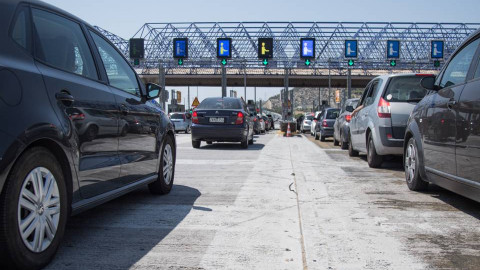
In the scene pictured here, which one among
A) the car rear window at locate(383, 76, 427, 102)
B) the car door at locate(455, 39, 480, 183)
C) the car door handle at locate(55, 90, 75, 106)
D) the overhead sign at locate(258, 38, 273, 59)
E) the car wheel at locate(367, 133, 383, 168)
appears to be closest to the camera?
the car door handle at locate(55, 90, 75, 106)

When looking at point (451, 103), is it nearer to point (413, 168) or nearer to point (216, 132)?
point (413, 168)

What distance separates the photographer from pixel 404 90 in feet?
28.3

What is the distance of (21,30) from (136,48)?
112 ft

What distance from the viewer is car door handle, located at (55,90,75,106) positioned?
3268mm

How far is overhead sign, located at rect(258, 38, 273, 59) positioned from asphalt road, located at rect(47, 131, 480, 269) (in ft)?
92.5

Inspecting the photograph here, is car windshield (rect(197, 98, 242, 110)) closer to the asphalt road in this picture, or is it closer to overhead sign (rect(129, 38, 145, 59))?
the asphalt road

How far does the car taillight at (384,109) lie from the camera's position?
8.35m

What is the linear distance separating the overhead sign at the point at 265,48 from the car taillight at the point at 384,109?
86.8ft

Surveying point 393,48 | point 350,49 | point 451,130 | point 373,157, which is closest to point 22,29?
point 451,130

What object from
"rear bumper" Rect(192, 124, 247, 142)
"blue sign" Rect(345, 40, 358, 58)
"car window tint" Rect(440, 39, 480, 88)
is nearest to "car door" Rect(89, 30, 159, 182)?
"car window tint" Rect(440, 39, 480, 88)

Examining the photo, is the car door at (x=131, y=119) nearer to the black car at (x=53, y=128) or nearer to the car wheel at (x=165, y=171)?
the black car at (x=53, y=128)

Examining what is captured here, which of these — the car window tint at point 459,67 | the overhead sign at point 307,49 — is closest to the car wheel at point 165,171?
the car window tint at point 459,67

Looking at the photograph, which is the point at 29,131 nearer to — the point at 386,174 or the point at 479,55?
the point at 479,55

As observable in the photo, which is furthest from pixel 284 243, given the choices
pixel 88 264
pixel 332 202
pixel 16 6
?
pixel 16 6
